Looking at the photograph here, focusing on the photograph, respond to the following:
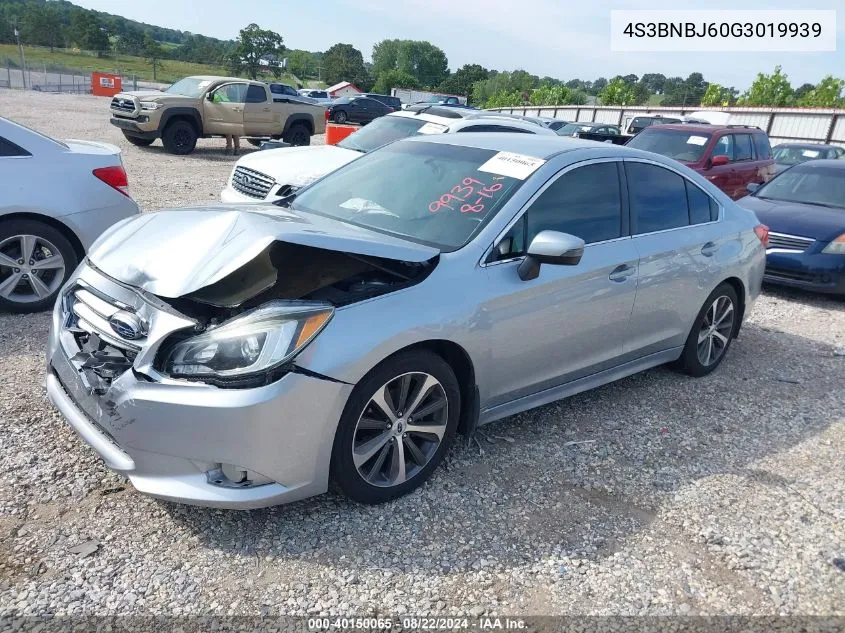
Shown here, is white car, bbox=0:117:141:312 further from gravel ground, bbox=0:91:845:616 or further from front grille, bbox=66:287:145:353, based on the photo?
front grille, bbox=66:287:145:353

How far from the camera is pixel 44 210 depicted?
535cm

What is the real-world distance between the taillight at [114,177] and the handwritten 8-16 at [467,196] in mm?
3246

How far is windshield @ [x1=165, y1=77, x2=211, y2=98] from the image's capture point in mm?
16734

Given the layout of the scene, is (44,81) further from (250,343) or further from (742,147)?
(250,343)

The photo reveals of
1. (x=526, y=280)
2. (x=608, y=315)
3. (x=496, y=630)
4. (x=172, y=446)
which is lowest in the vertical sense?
(x=496, y=630)

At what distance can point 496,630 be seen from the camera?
2613 millimetres

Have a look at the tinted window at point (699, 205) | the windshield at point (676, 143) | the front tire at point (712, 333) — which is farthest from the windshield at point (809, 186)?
the tinted window at point (699, 205)

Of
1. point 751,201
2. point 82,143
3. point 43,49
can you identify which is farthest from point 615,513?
point 43,49

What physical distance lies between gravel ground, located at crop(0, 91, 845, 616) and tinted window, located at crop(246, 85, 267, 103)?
1402 cm

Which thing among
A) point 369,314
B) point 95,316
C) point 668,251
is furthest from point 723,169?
point 95,316

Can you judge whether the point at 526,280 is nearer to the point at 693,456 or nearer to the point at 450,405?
the point at 450,405

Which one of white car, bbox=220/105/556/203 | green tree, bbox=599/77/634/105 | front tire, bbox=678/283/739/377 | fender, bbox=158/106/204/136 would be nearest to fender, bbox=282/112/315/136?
fender, bbox=158/106/204/136

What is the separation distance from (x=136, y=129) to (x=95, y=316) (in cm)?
1467

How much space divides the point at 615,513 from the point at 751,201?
694 cm
